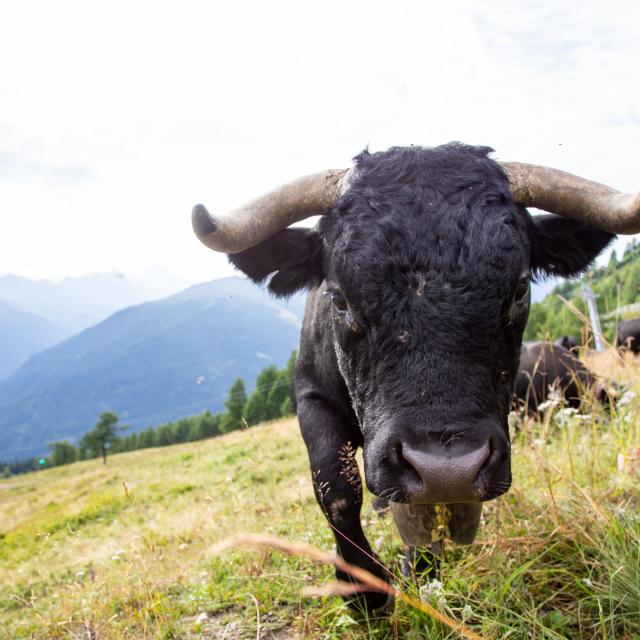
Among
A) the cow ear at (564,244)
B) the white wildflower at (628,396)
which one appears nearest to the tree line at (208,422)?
the white wildflower at (628,396)

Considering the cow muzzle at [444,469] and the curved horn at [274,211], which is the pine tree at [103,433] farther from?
the cow muzzle at [444,469]

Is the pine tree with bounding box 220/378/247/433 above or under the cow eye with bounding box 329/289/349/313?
under

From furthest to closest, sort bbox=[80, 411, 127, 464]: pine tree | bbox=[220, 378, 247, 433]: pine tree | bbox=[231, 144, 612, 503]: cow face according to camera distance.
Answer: bbox=[80, 411, 127, 464]: pine tree, bbox=[220, 378, 247, 433]: pine tree, bbox=[231, 144, 612, 503]: cow face

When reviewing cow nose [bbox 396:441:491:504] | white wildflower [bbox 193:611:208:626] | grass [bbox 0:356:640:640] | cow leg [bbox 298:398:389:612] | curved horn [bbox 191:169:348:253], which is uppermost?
curved horn [bbox 191:169:348:253]

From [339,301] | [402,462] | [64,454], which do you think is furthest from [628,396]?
[64,454]

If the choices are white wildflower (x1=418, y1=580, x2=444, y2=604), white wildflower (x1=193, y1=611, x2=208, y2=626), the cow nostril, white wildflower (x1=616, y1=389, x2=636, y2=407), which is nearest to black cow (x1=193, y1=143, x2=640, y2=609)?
the cow nostril

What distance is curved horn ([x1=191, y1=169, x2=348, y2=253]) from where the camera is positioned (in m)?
2.83

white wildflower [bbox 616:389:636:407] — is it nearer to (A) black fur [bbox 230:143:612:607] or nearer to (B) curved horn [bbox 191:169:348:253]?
(A) black fur [bbox 230:143:612:607]

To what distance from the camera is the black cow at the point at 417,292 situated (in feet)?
6.97

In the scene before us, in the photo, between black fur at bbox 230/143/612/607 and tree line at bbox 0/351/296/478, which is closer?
black fur at bbox 230/143/612/607

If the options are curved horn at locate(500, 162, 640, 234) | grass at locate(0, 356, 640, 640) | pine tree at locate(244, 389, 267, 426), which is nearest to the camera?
grass at locate(0, 356, 640, 640)

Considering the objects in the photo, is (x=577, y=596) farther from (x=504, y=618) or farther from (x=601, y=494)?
(x=601, y=494)

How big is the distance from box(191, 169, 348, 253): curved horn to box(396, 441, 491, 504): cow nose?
1.42 metres

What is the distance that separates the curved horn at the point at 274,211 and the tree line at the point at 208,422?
3667 centimetres
